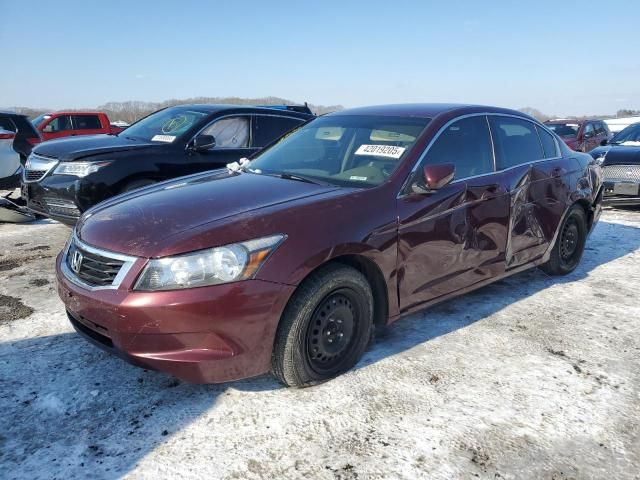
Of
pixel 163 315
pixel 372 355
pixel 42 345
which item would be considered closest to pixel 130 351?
pixel 163 315

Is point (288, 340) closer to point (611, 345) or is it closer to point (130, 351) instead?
point (130, 351)

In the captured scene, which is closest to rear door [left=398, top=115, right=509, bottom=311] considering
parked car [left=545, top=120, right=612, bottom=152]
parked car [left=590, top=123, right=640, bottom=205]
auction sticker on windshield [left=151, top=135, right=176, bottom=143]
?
auction sticker on windshield [left=151, top=135, right=176, bottom=143]

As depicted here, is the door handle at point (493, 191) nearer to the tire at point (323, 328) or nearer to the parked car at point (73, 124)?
the tire at point (323, 328)

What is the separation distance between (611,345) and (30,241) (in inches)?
238

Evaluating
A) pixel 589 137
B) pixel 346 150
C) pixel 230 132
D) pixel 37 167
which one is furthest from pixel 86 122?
pixel 346 150

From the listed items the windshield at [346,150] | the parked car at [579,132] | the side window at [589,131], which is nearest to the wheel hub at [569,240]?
the windshield at [346,150]

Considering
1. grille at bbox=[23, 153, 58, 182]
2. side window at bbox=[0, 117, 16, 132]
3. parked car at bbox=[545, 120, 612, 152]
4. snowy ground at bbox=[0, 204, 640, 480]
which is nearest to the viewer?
snowy ground at bbox=[0, 204, 640, 480]

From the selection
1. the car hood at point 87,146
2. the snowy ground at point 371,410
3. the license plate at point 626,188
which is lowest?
the snowy ground at point 371,410

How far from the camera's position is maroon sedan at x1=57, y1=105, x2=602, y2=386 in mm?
2525

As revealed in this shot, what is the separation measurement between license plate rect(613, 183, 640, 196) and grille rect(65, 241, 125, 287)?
26.0 feet

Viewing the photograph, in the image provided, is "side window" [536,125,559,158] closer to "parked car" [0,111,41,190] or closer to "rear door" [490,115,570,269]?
"rear door" [490,115,570,269]

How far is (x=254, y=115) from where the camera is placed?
6.46 m

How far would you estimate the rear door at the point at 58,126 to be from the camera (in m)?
→ 17.1

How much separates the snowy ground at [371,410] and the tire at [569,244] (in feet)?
3.16
